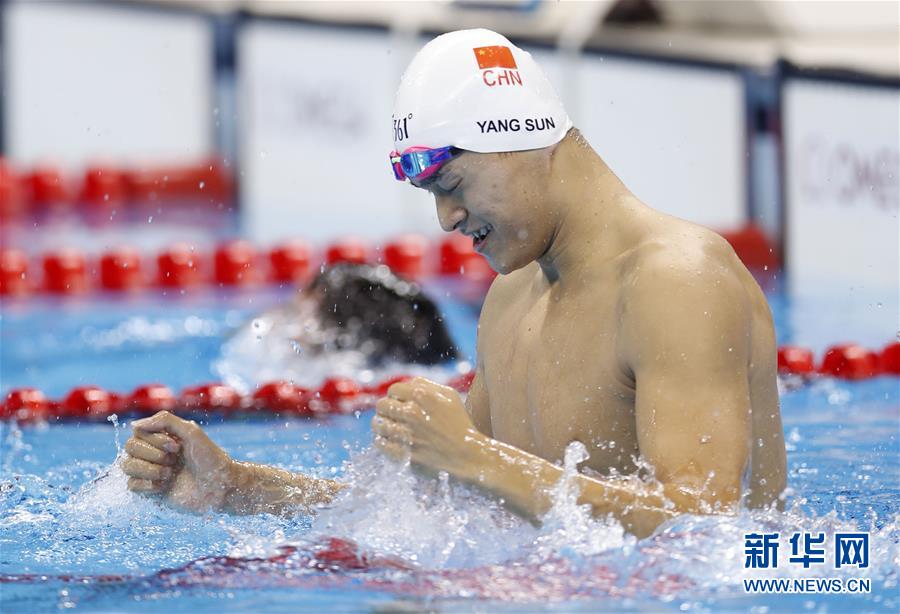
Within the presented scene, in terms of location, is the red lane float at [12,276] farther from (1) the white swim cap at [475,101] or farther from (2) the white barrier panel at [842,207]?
(1) the white swim cap at [475,101]

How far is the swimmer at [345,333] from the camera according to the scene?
527 cm

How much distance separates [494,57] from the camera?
2.38 meters

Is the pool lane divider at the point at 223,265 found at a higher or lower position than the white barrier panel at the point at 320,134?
lower

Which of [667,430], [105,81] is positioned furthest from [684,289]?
[105,81]

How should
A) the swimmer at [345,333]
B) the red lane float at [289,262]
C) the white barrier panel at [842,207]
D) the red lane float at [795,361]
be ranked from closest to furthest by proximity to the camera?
the red lane float at [795,361], the swimmer at [345,333], the white barrier panel at [842,207], the red lane float at [289,262]

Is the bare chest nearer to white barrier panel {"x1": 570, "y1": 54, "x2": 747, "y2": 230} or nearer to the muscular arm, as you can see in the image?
the muscular arm

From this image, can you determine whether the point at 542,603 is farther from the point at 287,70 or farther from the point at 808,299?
the point at 287,70

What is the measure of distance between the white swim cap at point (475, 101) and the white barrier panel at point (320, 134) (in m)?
5.97

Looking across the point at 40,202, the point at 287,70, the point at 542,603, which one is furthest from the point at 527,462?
the point at 40,202

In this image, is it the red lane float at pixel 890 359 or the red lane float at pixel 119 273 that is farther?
the red lane float at pixel 119 273

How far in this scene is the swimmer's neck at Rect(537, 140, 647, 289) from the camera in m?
2.34

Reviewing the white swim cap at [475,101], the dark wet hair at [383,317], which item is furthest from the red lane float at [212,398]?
the white swim cap at [475,101]

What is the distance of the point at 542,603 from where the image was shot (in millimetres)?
2168

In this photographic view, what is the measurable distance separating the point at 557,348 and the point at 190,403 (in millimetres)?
2393
